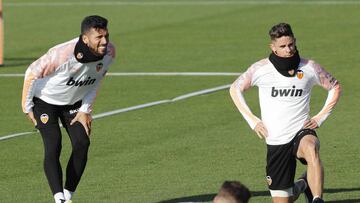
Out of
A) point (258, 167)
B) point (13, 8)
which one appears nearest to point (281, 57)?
point (258, 167)

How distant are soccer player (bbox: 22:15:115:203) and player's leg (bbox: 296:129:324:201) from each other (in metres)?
2.37

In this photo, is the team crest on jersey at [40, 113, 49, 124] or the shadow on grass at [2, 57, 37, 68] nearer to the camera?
the team crest on jersey at [40, 113, 49, 124]

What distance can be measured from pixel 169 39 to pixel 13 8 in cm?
1061

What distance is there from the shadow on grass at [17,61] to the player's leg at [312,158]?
15.2 meters

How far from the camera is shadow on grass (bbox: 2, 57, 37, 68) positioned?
27531 mm

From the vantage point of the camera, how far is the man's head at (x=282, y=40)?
12.7 m

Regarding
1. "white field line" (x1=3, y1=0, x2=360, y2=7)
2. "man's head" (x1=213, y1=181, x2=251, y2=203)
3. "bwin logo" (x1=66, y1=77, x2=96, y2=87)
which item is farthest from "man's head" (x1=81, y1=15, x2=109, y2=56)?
"white field line" (x1=3, y1=0, x2=360, y2=7)

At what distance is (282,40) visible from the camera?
12.8 m

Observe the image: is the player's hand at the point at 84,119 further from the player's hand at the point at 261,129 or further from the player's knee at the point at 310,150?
the player's knee at the point at 310,150

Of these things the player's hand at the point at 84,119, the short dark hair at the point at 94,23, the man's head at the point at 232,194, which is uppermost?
the man's head at the point at 232,194

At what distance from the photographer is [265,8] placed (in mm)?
37469

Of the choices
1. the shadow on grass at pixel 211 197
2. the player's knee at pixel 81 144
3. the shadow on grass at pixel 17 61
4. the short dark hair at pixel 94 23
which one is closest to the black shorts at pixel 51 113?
the player's knee at pixel 81 144

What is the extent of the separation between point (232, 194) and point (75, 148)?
509cm

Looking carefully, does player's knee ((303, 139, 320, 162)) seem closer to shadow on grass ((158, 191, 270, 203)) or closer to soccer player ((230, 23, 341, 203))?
soccer player ((230, 23, 341, 203))
